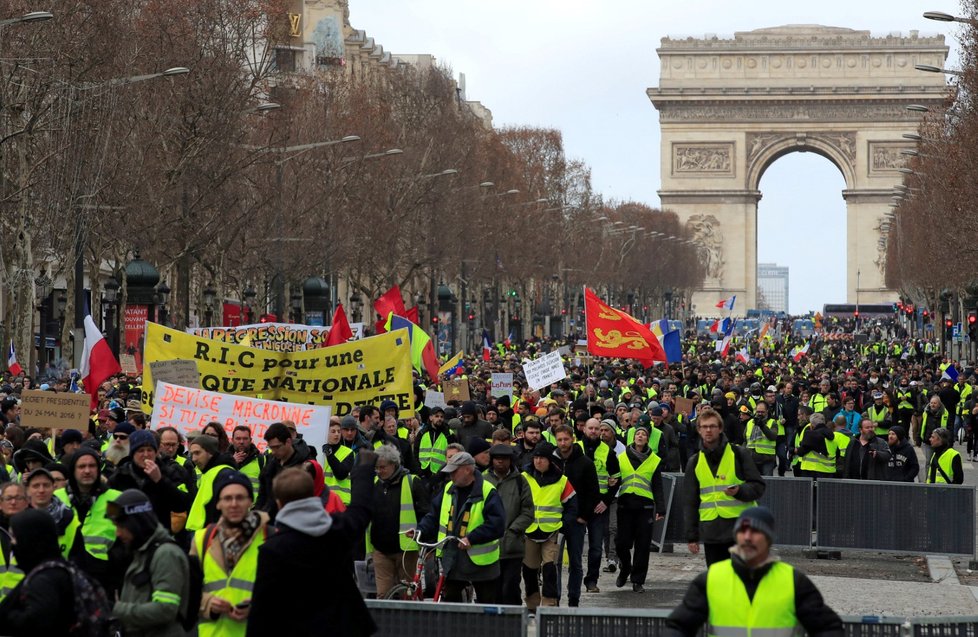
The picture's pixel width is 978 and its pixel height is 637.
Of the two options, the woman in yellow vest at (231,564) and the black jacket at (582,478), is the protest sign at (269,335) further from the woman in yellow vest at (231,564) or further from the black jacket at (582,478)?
the woman in yellow vest at (231,564)

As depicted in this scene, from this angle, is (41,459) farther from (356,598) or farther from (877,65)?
(877,65)

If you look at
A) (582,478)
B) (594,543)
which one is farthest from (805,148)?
(582,478)

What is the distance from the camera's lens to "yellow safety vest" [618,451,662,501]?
1558cm

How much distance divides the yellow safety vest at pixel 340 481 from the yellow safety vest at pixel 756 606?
615 cm

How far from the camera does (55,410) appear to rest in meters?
14.9

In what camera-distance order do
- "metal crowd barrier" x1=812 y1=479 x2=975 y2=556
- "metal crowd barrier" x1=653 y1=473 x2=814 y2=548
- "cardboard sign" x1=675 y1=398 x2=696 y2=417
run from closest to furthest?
"metal crowd barrier" x1=812 y1=479 x2=975 y2=556, "metal crowd barrier" x1=653 y1=473 x2=814 y2=548, "cardboard sign" x1=675 y1=398 x2=696 y2=417

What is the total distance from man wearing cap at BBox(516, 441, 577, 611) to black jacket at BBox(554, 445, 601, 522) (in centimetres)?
61

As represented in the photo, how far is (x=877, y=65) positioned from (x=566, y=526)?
325 feet

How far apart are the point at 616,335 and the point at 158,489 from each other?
54.2ft

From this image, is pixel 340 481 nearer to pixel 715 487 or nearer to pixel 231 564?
pixel 715 487

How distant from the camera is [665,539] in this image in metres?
18.4

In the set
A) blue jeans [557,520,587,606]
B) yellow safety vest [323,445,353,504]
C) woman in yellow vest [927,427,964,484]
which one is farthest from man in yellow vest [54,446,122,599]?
woman in yellow vest [927,427,964,484]

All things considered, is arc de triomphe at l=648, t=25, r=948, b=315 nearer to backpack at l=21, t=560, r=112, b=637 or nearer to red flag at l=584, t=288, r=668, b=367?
red flag at l=584, t=288, r=668, b=367

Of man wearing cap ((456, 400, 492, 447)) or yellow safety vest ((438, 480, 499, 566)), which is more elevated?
man wearing cap ((456, 400, 492, 447))
